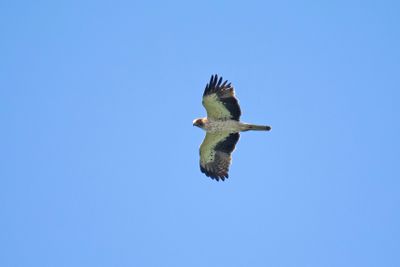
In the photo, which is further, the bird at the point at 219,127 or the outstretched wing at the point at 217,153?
the outstretched wing at the point at 217,153

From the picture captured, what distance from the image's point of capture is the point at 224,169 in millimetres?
21703

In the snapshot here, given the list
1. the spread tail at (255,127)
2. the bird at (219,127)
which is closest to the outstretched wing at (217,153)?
the bird at (219,127)

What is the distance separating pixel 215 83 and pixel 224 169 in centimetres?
317

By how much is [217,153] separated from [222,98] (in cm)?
228

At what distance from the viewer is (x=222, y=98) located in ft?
67.0

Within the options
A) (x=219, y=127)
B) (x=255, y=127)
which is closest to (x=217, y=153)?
(x=219, y=127)

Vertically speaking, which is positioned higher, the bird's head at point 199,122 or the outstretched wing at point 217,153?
the bird's head at point 199,122

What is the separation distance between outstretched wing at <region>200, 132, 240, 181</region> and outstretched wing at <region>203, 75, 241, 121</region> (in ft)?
3.21

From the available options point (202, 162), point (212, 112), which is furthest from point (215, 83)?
point (202, 162)

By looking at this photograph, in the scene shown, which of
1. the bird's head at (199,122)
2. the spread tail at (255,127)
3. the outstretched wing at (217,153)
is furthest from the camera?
the outstretched wing at (217,153)

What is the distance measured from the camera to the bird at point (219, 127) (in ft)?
67.1

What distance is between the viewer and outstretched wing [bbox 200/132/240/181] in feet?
70.1

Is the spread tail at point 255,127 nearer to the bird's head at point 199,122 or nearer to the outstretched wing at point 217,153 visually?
the outstretched wing at point 217,153

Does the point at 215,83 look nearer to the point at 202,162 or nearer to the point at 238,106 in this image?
the point at 238,106
